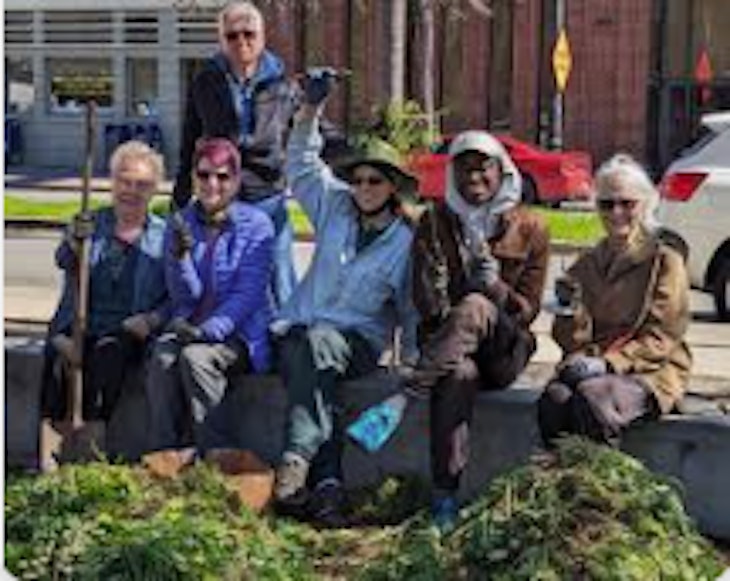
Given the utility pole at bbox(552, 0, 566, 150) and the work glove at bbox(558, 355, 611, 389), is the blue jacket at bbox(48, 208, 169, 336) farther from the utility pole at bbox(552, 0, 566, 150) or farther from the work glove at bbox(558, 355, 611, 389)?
the utility pole at bbox(552, 0, 566, 150)

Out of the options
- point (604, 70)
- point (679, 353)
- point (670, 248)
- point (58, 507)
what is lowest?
point (58, 507)

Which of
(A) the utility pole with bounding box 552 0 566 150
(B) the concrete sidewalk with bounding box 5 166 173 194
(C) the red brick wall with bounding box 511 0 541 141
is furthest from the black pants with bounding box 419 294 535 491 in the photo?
(C) the red brick wall with bounding box 511 0 541 141

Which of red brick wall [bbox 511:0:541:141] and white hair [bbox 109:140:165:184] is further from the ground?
red brick wall [bbox 511:0:541:141]

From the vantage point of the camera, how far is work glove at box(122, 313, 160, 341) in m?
5.90

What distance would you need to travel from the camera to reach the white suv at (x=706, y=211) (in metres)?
11.3

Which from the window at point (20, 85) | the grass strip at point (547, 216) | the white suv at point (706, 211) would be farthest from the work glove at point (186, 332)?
the window at point (20, 85)

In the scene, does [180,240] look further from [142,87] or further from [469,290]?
[142,87]

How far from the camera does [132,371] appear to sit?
19.9 ft

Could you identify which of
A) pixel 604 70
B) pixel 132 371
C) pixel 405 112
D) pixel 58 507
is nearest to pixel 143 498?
pixel 58 507

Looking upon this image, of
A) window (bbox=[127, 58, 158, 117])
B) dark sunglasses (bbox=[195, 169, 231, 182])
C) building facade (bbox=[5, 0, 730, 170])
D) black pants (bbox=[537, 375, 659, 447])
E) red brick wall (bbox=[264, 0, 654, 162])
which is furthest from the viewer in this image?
window (bbox=[127, 58, 158, 117])

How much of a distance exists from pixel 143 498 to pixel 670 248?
2.00m

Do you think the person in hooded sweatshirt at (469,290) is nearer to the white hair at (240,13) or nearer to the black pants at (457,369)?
the black pants at (457,369)

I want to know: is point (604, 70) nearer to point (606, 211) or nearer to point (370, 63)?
point (370, 63)

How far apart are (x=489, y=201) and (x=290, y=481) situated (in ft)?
4.02
